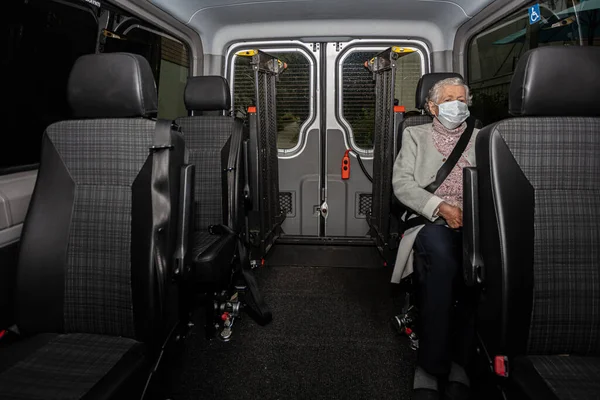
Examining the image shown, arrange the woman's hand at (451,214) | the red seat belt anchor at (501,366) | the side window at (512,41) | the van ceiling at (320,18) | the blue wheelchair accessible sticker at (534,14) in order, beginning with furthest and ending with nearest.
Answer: the van ceiling at (320,18) → the blue wheelchair accessible sticker at (534,14) → the side window at (512,41) → the woman's hand at (451,214) → the red seat belt anchor at (501,366)

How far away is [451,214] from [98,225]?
1.70m

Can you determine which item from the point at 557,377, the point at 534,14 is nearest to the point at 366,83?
the point at 534,14

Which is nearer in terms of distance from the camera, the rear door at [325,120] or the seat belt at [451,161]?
the seat belt at [451,161]

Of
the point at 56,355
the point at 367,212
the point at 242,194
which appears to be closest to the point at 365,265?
the point at 367,212

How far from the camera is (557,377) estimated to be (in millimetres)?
1171

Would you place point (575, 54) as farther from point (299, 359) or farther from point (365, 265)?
point (365, 265)

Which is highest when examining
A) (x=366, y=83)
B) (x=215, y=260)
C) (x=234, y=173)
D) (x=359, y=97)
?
(x=366, y=83)

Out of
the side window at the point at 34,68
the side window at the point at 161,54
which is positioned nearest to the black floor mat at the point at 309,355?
the side window at the point at 34,68

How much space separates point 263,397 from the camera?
1.90m

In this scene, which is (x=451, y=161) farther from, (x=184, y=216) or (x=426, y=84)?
(x=184, y=216)

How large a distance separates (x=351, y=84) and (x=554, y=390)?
143 inches

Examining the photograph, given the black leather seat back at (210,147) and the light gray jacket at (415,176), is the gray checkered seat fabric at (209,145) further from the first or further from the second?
the light gray jacket at (415,176)

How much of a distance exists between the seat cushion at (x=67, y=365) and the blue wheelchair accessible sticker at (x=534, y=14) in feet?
10.5

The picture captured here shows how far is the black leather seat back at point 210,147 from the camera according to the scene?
9.62ft
